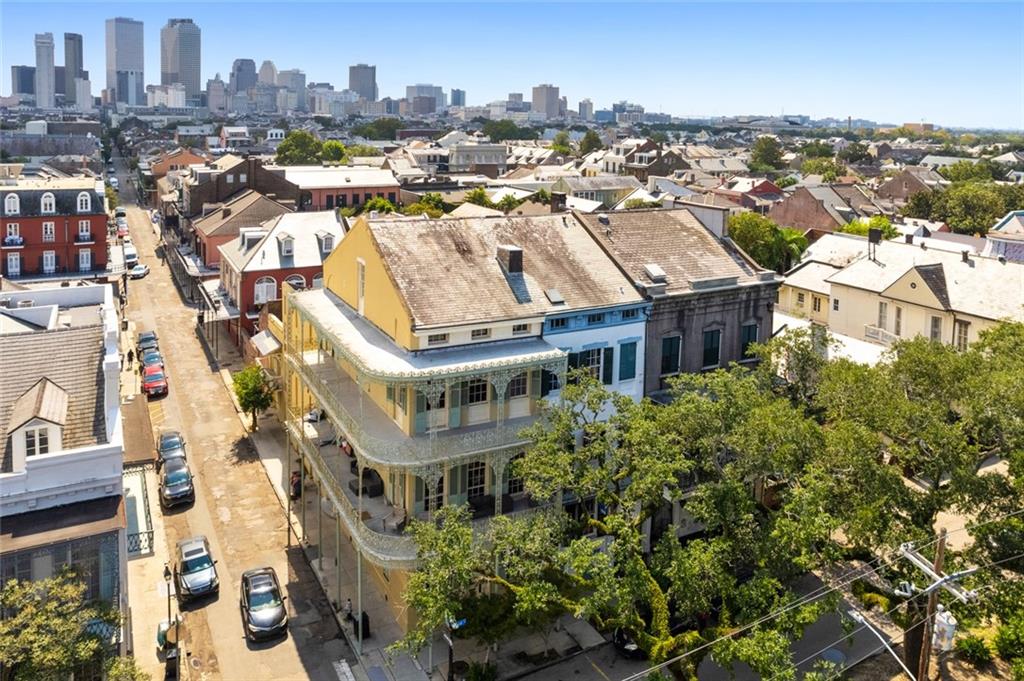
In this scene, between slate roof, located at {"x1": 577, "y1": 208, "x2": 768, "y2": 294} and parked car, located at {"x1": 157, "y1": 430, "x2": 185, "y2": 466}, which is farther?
parked car, located at {"x1": 157, "y1": 430, "x2": 185, "y2": 466}

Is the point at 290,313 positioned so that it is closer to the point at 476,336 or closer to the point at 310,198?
the point at 476,336

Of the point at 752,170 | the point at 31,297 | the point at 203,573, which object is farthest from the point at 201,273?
the point at 752,170

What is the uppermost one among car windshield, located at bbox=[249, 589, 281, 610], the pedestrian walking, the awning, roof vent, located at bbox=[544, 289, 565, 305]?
roof vent, located at bbox=[544, 289, 565, 305]

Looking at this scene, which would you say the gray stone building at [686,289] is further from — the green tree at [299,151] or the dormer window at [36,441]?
the green tree at [299,151]

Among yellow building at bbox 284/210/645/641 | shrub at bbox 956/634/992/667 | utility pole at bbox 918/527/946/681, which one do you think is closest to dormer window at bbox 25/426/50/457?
yellow building at bbox 284/210/645/641

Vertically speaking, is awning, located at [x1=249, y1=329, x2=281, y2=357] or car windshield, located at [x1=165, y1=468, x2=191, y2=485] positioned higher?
awning, located at [x1=249, y1=329, x2=281, y2=357]

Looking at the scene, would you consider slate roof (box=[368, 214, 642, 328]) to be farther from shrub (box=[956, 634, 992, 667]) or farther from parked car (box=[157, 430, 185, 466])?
parked car (box=[157, 430, 185, 466])

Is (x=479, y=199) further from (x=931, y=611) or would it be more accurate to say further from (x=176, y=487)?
(x=931, y=611)
